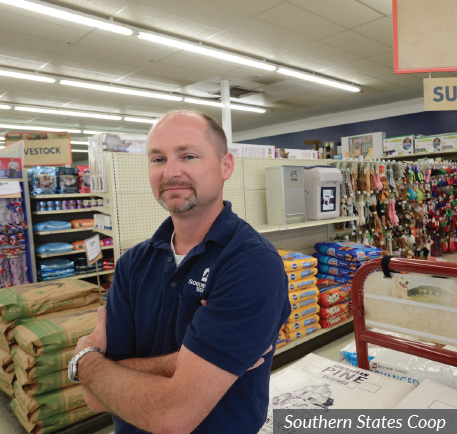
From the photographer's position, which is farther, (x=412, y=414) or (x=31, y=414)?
(x=31, y=414)

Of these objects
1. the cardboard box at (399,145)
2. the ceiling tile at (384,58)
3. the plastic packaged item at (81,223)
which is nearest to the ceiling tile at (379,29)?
the ceiling tile at (384,58)

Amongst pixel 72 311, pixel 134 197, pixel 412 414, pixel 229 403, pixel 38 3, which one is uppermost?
pixel 38 3

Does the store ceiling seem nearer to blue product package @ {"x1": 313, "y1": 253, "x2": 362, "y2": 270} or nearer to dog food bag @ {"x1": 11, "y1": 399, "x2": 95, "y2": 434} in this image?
blue product package @ {"x1": 313, "y1": 253, "x2": 362, "y2": 270}

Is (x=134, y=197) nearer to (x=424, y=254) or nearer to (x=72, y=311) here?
(x=72, y=311)

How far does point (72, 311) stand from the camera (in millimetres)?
2963

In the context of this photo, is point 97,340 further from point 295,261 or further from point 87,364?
point 295,261

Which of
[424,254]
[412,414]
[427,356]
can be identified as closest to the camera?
[412,414]

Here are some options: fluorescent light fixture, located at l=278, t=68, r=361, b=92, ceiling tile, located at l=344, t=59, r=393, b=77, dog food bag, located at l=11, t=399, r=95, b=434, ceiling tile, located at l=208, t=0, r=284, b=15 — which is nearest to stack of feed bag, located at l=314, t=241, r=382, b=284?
dog food bag, located at l=11, t=399, r=95, b=434

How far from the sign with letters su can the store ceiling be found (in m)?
3.78

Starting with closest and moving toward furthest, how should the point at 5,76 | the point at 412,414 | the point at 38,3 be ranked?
the point at 412,414 < the point at 38,3 < the point at 5,76

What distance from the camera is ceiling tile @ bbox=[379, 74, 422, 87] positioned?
885cm

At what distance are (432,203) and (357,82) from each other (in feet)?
13.5

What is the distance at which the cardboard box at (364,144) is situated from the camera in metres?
11.2

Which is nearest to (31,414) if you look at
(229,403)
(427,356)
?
(229,403)
